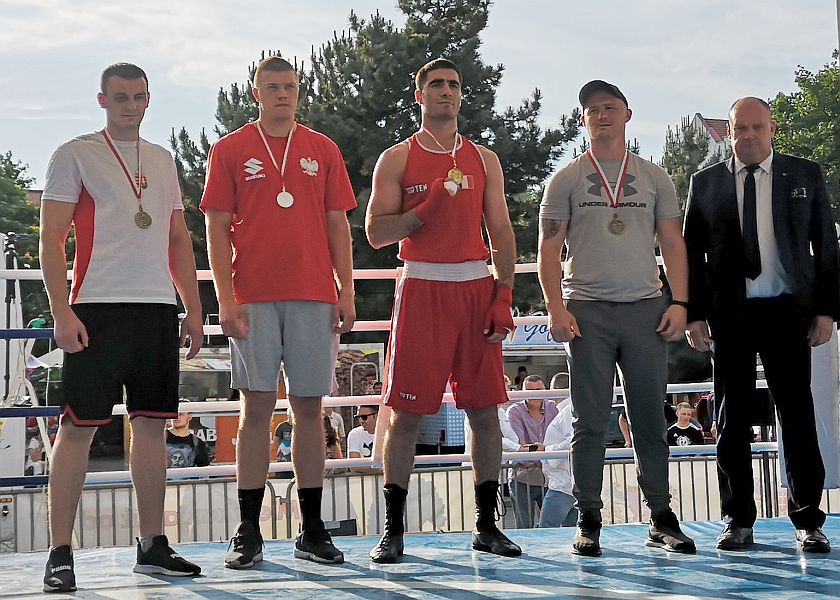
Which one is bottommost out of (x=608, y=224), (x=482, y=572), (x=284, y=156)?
(x=482, y=572)

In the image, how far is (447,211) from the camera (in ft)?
12.8

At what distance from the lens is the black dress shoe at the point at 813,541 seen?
3.74 metres

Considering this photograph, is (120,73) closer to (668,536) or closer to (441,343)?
(441,343)

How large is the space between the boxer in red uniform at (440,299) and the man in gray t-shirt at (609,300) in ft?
0.80

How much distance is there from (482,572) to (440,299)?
1.02 m

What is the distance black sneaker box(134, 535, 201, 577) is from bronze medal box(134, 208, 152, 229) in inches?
44.2

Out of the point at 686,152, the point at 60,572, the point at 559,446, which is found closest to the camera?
the point at 60,572

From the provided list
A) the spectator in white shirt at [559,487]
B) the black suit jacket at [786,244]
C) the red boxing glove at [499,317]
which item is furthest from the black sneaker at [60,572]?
the spectator in white shirt at [559,487]

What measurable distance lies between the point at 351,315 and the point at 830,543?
2053 mm

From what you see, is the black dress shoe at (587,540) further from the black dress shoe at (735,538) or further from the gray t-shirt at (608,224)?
the gray t-shirt at (608,224)

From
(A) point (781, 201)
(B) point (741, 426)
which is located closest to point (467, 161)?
(A) point (781, 201)

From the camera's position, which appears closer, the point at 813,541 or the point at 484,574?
the point at 484,574

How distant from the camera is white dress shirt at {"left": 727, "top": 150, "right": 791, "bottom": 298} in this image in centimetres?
395

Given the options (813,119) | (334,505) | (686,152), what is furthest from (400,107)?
(813,119)
